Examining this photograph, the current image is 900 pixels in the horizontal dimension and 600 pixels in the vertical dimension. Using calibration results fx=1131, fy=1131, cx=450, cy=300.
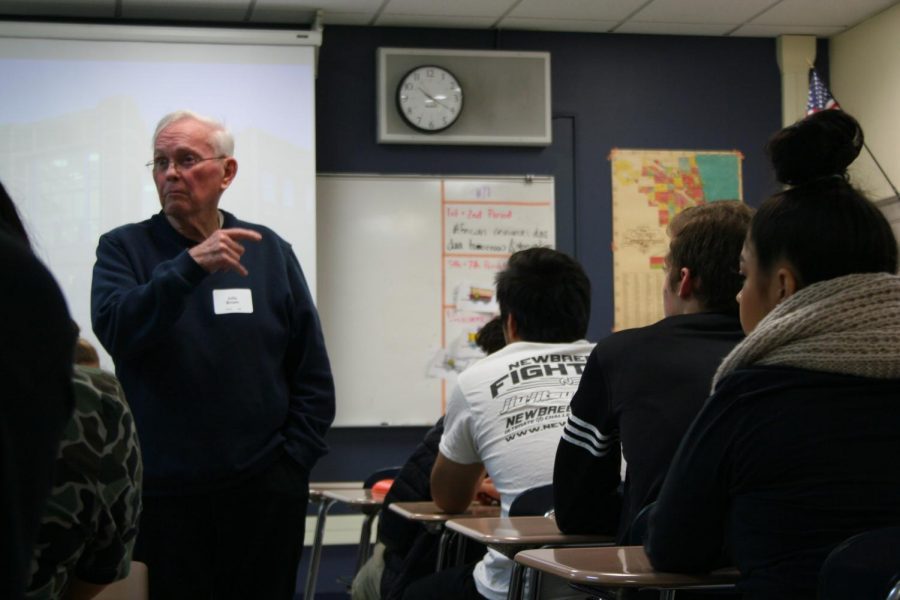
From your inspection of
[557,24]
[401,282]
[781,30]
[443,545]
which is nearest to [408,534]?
[443,545]

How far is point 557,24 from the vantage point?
18.7 ft

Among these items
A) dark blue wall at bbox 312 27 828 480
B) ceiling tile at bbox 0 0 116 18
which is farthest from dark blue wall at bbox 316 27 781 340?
ceiling tile at bbox 0 0 116 18

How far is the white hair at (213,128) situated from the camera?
253 centimetres

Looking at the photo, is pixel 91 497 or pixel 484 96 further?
pixel 484 96

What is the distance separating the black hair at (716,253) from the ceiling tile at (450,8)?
3461 millimetres

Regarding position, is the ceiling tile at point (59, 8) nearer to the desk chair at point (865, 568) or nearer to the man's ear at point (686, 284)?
the man's ear at point (686, 284)

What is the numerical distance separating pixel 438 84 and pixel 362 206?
0.70 meters

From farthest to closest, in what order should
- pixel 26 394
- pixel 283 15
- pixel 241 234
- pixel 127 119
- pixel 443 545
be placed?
pixel 283 15
pixel 127 119
pixel 443 545
pixel 241 234
pixel 26 394

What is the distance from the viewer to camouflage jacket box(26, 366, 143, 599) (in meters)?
1.17

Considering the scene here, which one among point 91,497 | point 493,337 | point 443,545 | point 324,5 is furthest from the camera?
point 324,5

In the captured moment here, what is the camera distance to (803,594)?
55.9 inches

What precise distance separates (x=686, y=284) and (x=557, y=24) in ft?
12.7

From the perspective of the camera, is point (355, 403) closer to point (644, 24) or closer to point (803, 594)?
point (644, 24)

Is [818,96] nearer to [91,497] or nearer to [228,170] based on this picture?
[228,170]
